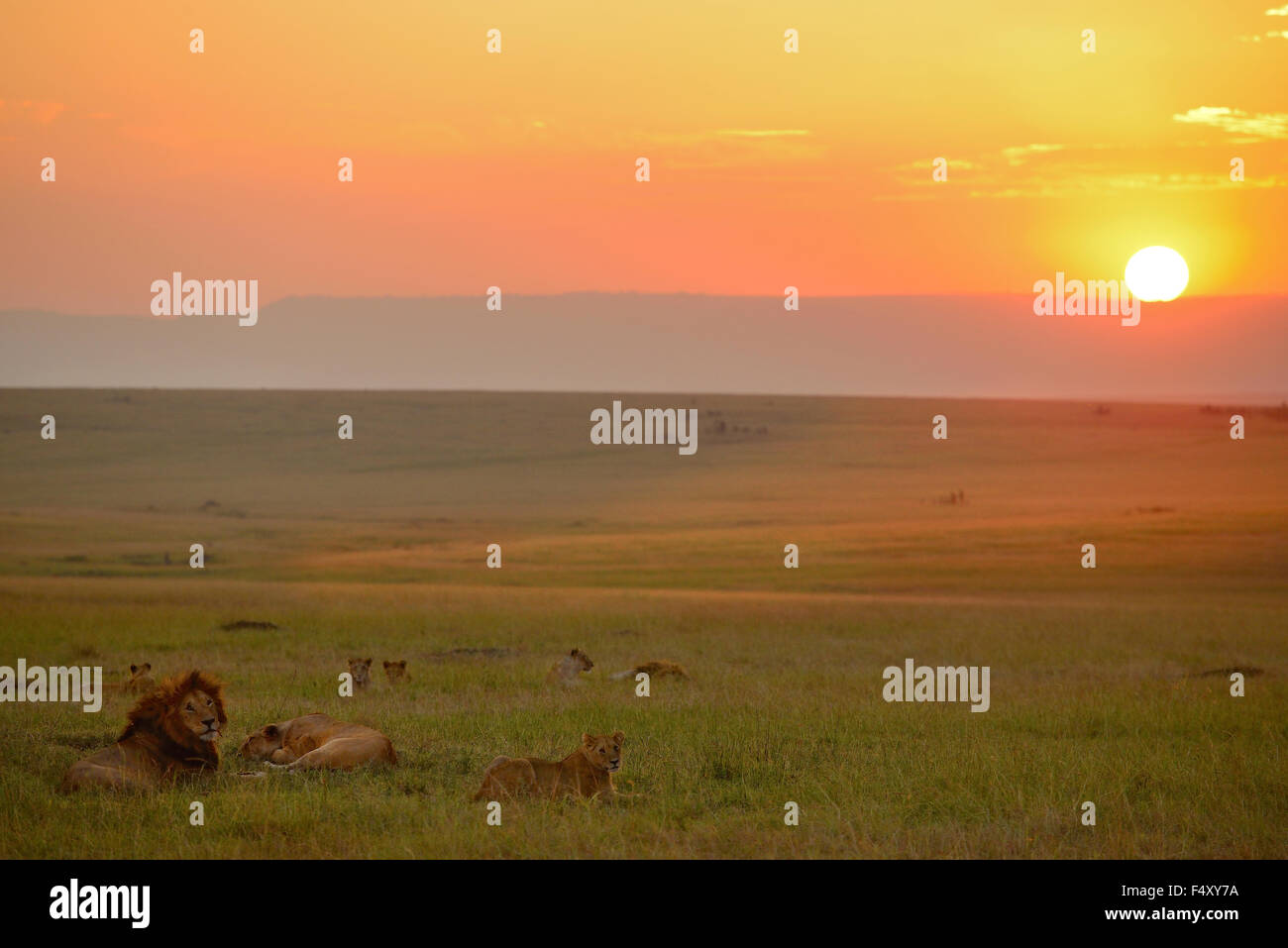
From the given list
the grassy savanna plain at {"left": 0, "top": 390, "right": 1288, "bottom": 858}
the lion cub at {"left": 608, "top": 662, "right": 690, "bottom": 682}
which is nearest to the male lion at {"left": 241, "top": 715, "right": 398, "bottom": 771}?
the grassy savanna plain at {"left": 0, "top": 390, "right": 1288, "bottom": 858}

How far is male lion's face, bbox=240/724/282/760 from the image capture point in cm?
1165

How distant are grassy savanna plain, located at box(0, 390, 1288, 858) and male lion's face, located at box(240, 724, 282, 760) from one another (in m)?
0.25

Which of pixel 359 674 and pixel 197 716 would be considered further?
pixel 359 674

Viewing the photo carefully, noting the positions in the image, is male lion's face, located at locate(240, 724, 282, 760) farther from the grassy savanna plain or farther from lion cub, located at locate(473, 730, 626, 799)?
lion cub, located at locate(473, 730, 626, 799)

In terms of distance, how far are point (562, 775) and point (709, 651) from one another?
1203cm

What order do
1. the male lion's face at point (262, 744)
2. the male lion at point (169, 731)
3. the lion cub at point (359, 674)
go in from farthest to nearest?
the lion cub at point (359, 674) → the male lion's face at point (262, 744) → the male lion at point (169, 731)

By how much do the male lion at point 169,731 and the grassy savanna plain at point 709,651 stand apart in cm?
26

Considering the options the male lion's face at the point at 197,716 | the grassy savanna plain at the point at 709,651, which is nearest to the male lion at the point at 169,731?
the male lion's face at the point at 197,716

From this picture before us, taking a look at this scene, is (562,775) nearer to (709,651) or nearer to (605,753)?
(605,753)

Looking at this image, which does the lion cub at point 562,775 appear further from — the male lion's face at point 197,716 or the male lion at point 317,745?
the male lion's face at point 197,716

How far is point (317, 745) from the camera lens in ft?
37.9

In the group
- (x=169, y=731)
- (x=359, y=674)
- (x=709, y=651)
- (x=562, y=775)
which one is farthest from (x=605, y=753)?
(x=709, y=651)

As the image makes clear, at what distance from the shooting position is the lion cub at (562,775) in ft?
32.8
